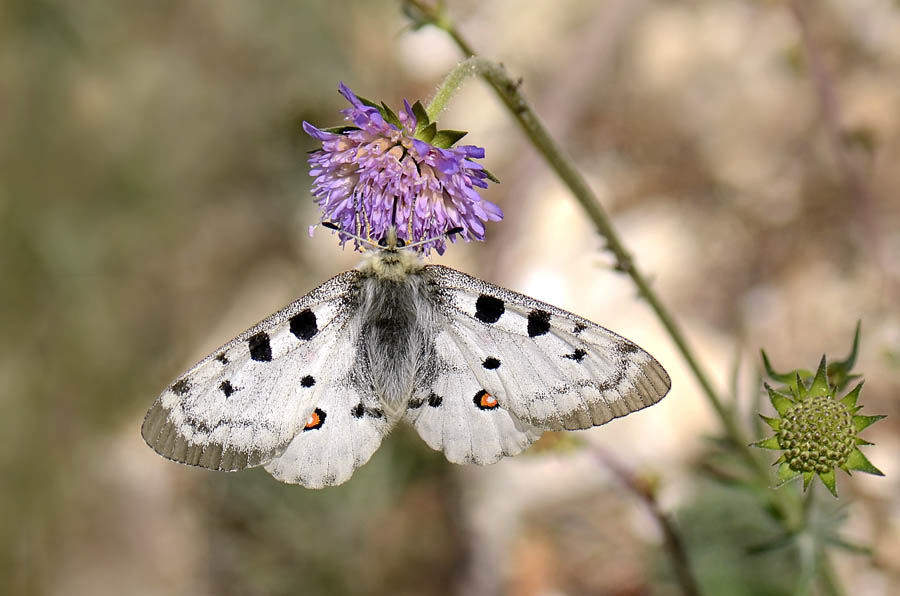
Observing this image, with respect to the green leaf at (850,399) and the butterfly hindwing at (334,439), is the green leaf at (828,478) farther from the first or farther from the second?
the butterfly hindwing at (334,439)

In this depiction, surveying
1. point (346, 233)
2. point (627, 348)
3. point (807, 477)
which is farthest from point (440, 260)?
point (807, 477)

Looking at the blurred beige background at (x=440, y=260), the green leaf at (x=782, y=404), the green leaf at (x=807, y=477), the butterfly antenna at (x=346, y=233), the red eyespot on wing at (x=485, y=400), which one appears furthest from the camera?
the blurred beige background at (x=440, y=260)

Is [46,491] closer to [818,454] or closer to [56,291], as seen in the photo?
[56,291]

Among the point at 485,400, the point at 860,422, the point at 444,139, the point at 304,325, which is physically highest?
the point at 444,139

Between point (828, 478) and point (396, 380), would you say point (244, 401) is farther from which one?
point (828, 478)

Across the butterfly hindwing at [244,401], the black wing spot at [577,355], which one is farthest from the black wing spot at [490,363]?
the butterfly hindwing at [244,401]

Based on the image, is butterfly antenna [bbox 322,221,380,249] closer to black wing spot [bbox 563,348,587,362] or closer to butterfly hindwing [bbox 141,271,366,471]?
butterfly hindwing [bbox 141,271,366,471]
